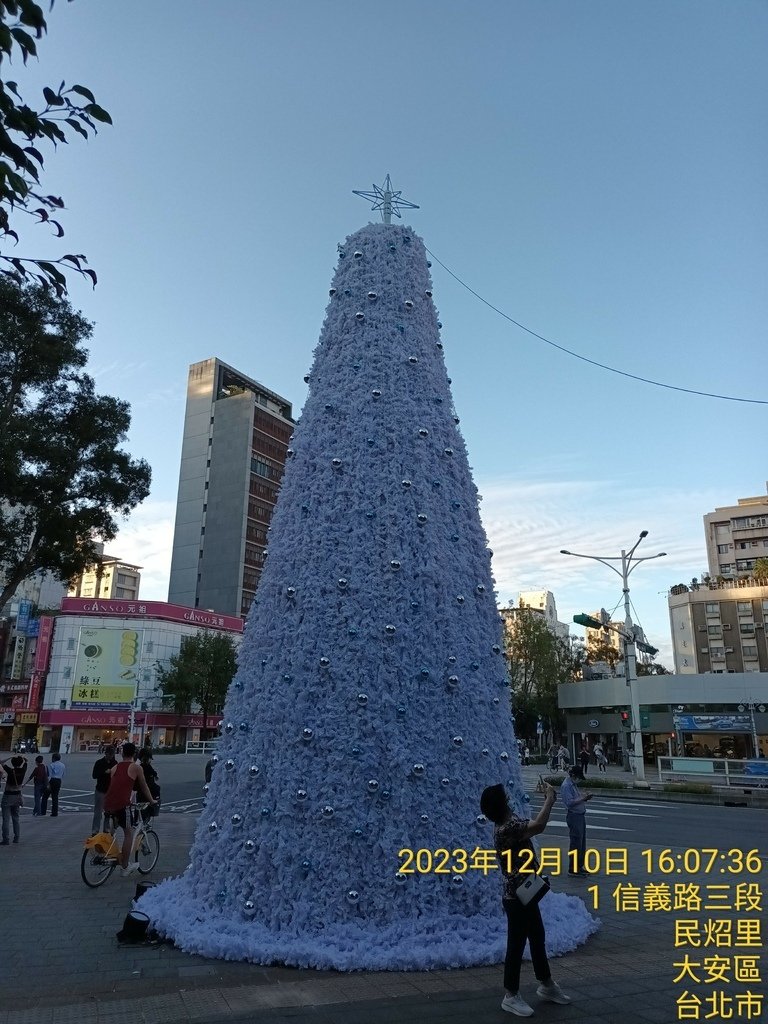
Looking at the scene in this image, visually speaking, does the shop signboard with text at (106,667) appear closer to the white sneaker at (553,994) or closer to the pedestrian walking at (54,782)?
the pedestrian walking at (54,782)

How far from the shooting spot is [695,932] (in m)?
6.85

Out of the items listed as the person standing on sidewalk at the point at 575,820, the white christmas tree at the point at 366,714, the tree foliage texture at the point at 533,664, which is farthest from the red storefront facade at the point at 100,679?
the white christmas tree at the point at 366,714

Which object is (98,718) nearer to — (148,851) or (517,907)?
(148,851)

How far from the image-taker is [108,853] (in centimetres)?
907

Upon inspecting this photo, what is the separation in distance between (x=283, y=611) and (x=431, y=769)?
2001 mm

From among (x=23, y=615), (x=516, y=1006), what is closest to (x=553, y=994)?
(x=516, y=1006)

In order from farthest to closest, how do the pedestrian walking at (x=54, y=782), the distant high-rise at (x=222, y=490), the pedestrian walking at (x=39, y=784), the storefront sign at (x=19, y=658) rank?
the distant high-rise at (x=222, y=490)
the storefront sign at (x=19, y=658)
the pedestrian walking at (x=39, y=784)
the pedestrian walking at (x=54, y=782)

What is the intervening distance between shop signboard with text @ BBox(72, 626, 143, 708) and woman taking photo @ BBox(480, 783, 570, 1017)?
A: 57.3 meters

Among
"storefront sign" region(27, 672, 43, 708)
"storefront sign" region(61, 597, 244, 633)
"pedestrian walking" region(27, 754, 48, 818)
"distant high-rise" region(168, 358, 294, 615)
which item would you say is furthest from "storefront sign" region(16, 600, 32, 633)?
"pedestrian walking" region(27, 754, 48, 818)

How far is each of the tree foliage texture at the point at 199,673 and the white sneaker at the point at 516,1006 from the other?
5328 cm

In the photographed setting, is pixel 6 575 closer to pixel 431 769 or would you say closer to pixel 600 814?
pixel 431 769

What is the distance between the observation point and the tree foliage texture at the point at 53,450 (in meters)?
14.6

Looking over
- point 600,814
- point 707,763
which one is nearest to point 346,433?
point 600,814

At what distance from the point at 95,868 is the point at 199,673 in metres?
48.6
